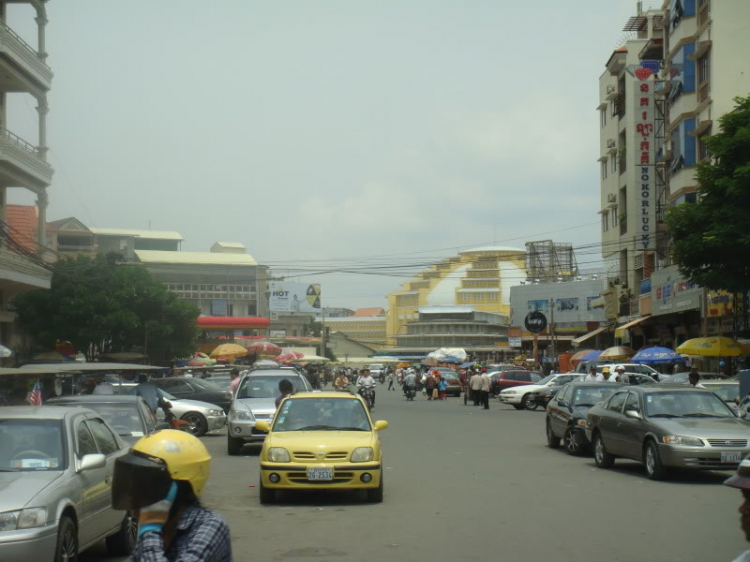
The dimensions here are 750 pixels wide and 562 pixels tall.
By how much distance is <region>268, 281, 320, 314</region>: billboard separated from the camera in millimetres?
127000

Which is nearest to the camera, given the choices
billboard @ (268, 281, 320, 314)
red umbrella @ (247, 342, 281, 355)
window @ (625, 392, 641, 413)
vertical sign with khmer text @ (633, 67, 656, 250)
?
window @ (625, 392, 641, 413)

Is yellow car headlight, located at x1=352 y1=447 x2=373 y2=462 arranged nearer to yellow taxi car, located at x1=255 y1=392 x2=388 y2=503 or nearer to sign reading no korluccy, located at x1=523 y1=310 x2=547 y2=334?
yellow taxi car, located at x1=255 y1=392 x2=388 y2=503

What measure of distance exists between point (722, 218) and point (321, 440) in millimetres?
17720

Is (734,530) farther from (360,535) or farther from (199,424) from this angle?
(199,424)

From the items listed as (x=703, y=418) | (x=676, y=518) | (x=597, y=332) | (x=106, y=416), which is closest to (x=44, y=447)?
(x=106, y=416)

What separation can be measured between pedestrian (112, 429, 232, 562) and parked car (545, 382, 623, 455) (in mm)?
16206

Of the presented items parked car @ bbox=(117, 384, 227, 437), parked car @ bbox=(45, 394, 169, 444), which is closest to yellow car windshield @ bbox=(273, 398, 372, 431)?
parked car @ bbox=(45, 394, 169, 444)

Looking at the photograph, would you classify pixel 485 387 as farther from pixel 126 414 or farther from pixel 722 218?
pixel 126 414

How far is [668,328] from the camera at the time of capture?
149ft

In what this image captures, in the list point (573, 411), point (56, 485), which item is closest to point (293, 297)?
point (573, 411)

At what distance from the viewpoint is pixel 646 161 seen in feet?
150

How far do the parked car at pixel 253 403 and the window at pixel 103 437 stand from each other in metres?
8.17

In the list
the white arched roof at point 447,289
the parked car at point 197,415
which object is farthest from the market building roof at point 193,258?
the parked car at point 197,415

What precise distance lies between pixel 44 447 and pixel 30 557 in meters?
1.68
